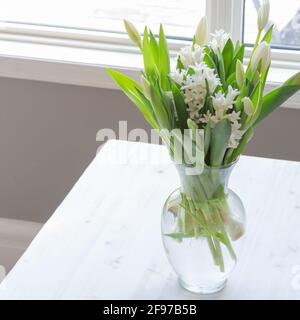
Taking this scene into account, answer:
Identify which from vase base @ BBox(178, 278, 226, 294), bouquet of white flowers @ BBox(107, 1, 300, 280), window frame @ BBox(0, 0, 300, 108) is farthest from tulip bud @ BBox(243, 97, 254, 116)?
window frame @ BBox(0, 0, 300, 108)

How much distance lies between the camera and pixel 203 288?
4.25 feet

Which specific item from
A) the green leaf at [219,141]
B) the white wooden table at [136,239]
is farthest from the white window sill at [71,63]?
the green leaf at [219,141]

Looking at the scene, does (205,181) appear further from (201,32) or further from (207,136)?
(201,32)

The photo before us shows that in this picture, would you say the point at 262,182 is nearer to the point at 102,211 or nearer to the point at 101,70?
the point at 102,211

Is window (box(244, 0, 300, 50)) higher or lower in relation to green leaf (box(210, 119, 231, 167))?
lower

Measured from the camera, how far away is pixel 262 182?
1.58m

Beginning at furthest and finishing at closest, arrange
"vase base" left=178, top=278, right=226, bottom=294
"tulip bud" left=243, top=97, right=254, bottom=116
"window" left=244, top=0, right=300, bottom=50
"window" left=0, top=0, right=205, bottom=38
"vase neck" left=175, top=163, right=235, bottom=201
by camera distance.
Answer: "window" left=0, top=0, right=205, bottom=38, "window" left=244, top=0, right=300, bottom=50, "vase base" left=178, top=278, right=226, bottom=294, "vase neck" left=175, top=163, right=235, bottom=201, "tulip bud" left=243, top=97, right=254, bottom=116

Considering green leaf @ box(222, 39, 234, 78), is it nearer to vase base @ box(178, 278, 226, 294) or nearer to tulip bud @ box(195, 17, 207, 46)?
tulip bud @ box(195, 17, 207, 46)

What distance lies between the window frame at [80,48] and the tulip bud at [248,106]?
854 mm

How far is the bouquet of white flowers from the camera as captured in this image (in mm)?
1105

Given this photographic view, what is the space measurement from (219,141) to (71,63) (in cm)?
99

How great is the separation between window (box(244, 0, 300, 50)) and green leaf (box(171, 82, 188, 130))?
945 millimetres

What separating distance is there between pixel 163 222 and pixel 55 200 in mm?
1092
